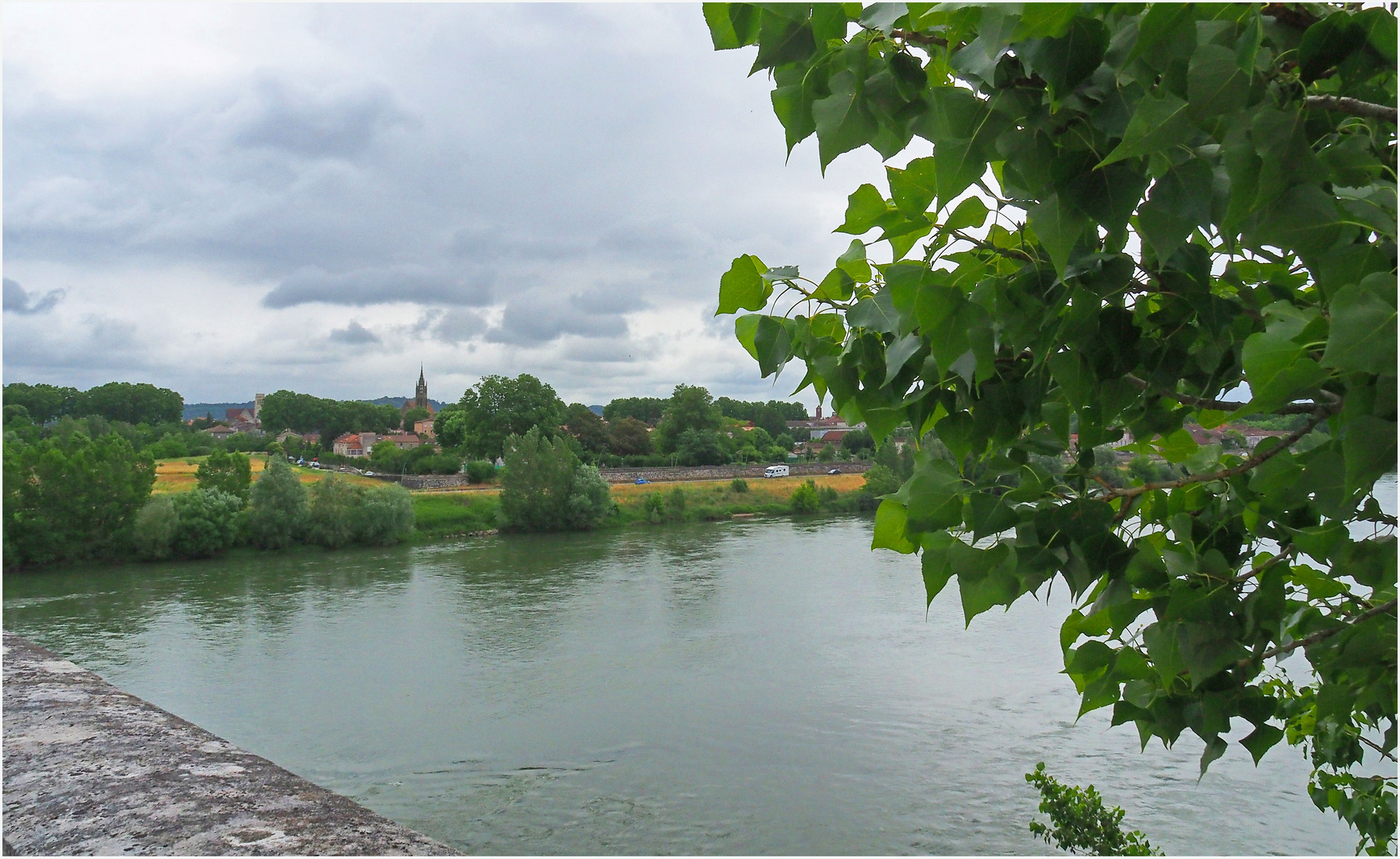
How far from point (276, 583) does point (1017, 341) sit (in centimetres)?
2205

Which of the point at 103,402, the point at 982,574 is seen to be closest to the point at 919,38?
the point at 982,574

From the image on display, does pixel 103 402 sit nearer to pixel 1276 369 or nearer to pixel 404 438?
pixel 404 438

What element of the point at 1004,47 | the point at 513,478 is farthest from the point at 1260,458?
the point at 513,478

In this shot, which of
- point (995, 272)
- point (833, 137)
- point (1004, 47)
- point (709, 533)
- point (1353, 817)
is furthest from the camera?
point (709, 533)

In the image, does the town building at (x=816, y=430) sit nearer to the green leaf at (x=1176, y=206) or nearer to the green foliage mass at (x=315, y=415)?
the green foliage mass at (x=315, y=415)

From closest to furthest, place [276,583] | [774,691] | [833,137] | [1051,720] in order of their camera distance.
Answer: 1. [833,137]
2. [1051,720]
3. [774,691]
4. [276,583]

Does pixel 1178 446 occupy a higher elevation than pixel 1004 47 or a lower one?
lower

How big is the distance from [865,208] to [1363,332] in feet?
1.59

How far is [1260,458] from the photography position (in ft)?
3.20

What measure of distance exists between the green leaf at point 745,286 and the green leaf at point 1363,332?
1.84ft

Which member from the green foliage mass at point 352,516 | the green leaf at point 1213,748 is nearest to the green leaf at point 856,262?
the green leaf at point 1213,748

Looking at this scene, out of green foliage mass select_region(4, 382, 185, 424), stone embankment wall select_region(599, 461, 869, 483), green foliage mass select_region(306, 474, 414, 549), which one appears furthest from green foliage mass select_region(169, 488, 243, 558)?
green foliage mass select_region(4, 382, 185, 424)

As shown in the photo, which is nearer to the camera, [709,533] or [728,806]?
[728,806]

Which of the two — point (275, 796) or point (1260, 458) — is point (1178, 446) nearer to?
point (1260, 458)
